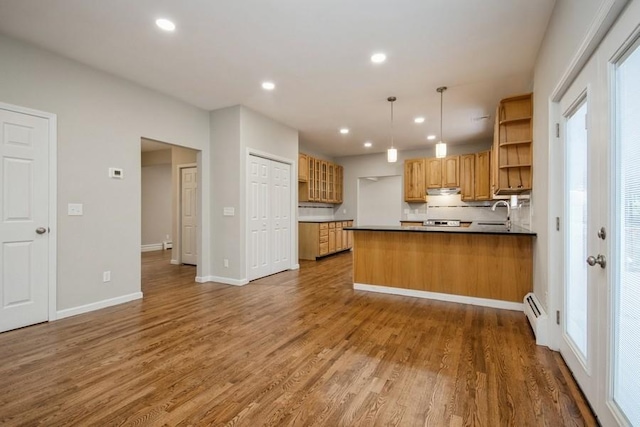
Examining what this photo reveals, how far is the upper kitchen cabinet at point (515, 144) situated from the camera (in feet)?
10.9

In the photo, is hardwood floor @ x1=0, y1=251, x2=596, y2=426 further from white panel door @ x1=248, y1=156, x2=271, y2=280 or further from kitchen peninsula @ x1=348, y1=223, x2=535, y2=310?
white panel door @ x1=248, y1=156, x2=271, y2=280

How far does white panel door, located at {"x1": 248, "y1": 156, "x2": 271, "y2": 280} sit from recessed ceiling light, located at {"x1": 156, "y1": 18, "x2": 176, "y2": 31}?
7.49 feet

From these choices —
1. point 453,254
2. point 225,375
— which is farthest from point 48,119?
point 453,254

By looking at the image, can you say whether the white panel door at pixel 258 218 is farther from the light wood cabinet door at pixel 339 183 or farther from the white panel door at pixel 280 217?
the light wood cabinet door at pixel 339 183

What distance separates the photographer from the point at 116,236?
3.69 metres

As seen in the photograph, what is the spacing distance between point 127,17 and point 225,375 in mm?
3007

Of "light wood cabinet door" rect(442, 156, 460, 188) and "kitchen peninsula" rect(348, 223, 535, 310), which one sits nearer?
"kitchen peninsula" rect(348, 223, 535, 310)

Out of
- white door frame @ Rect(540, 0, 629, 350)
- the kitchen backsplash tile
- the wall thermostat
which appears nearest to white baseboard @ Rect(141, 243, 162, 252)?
the wall thermostat

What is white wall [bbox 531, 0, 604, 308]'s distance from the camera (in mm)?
1852

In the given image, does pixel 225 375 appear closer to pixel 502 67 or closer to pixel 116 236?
pixel 116 236

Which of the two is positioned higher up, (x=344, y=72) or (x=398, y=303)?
(x=344, y=72)

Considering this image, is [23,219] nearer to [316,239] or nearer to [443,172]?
[316,239]

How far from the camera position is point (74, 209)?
3.30m

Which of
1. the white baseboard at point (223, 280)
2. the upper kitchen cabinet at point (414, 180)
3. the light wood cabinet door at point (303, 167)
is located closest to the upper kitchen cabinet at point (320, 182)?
the light wood cabinet door at point (303, 167)
